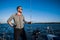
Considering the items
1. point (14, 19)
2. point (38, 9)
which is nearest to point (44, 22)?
point (38, 9)

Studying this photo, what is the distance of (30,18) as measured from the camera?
225cm

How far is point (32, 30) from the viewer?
7.37 ft

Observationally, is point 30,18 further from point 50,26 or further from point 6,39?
point 6,39

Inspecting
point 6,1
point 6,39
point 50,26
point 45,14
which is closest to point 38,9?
point 45,14

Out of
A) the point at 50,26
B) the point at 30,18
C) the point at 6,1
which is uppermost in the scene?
the point at 6,1

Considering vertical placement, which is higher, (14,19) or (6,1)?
(6,1)

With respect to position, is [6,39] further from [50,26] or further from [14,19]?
[50,26]

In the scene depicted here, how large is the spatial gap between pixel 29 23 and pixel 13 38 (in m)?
0.34

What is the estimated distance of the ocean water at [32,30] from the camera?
7.18ft

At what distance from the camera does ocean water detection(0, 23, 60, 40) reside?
86.1 inches

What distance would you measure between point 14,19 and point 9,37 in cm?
29

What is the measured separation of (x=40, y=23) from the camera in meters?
2.24

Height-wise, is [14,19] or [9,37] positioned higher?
[14,19]

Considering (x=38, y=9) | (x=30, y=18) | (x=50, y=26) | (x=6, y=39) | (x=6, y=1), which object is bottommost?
(x=6, y=39)
